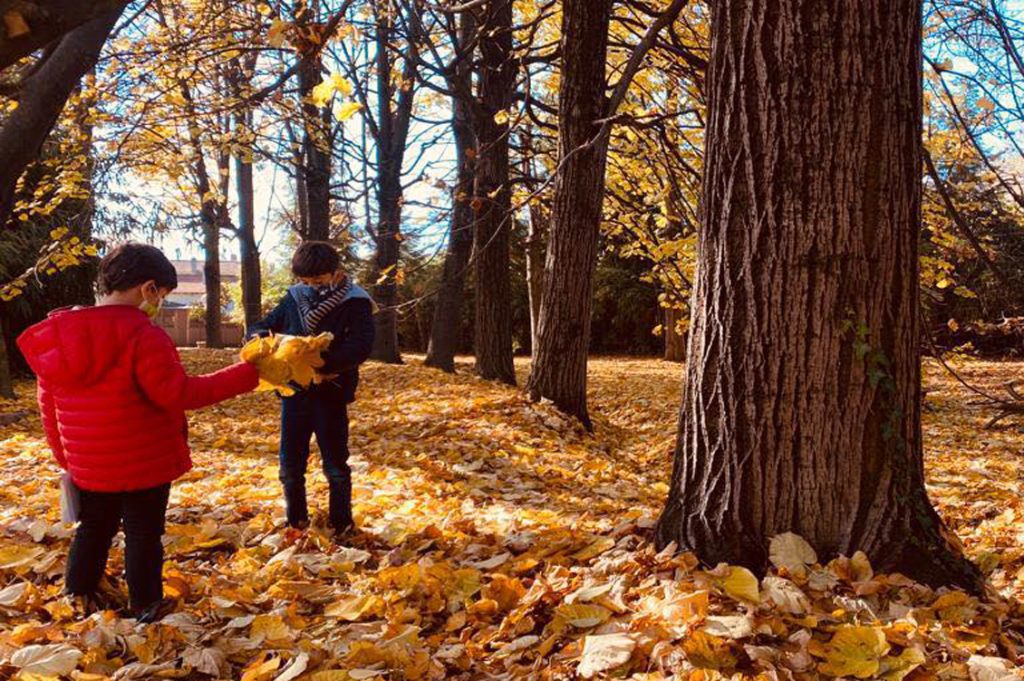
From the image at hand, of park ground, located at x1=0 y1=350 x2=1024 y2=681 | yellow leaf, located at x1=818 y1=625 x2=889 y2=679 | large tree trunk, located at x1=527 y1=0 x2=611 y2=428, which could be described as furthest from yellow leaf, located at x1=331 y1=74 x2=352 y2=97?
large tree trunk, located at x1=527 y1=0 x2=611 y2=428

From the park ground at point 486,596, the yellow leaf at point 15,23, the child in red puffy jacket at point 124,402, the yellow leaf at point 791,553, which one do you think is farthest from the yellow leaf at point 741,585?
the yellow leaf at point 15,23

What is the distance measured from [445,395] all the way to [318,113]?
7.39m

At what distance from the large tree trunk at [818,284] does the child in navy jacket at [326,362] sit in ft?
5.61

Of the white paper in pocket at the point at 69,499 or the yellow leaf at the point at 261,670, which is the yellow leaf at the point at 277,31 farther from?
the yellow leaf at the point at 261,670

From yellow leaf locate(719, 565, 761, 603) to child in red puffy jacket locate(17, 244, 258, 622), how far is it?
1.82 meters

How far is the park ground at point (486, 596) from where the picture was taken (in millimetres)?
2184

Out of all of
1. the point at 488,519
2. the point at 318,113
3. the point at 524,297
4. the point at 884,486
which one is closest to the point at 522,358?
the point at 524,297

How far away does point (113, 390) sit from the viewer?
250 centimetres

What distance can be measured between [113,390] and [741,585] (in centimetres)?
220

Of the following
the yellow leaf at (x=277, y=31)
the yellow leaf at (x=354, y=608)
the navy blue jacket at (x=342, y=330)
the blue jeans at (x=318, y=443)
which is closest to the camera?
the yellow leaf at (x=354, y=608)

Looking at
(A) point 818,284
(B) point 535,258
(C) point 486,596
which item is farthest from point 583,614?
(B) point 535,258

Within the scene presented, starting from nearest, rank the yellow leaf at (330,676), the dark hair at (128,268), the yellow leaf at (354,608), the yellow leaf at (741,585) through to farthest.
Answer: the yellow leaf at (330,676) → the yellow leaf at (741,585) → the dark hair at (128,268) → the yellow leaf at (354,608)

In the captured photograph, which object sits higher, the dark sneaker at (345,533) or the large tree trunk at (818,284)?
the large tree trunk at (818,284)

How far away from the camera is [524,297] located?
22.4m
